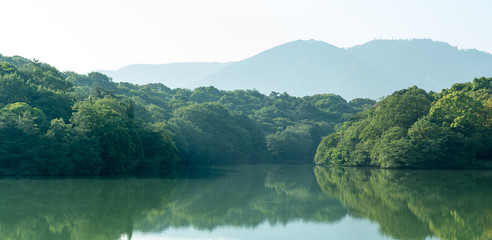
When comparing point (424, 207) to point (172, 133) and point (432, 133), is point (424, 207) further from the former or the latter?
point (172, 133)

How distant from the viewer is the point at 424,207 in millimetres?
21422

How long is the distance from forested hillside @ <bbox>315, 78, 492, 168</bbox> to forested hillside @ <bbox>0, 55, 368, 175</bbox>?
76.2ft

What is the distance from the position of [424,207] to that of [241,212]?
302 inches

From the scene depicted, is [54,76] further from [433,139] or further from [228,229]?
[228,229]

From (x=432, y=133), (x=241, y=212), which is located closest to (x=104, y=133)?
(x=241, y=212)

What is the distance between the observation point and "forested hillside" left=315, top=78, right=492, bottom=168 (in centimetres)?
5200

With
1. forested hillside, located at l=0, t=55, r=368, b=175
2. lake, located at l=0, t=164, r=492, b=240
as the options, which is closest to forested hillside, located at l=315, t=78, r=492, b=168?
lake, located at l=0, t=164, r=492, b=240

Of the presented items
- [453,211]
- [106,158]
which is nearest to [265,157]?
[106,158]

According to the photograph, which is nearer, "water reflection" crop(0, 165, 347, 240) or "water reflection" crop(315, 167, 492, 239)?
"water reflection" crop(315, 167, 492, 239)

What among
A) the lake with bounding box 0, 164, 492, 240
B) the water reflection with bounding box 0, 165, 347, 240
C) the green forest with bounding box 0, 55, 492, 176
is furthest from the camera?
the green forest with bounding box 0, 55, 492, 176

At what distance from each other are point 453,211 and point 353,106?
11922 centimetres

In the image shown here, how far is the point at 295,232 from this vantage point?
54.3ft

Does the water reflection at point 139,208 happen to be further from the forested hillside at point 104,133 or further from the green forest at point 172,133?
the green forest at point 172,133

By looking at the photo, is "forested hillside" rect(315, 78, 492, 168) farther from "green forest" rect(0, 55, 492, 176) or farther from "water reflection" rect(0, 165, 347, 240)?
"water reflection" rect(0, 165, 347, 240)
